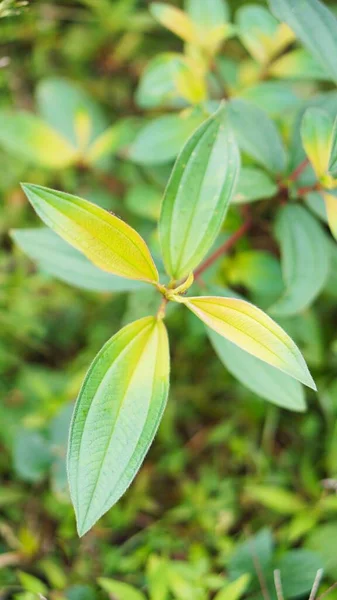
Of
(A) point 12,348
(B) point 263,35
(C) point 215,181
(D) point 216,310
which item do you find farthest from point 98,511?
(B) point 263,35

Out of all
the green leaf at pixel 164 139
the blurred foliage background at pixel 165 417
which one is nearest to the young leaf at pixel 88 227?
the blurred foliage background at pixel 165 417

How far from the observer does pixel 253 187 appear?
96cm

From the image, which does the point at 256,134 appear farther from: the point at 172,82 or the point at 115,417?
the point at 115,417

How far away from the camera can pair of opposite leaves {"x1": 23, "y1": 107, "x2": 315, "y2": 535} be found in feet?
2.19

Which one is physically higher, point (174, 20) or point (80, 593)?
point (174, 20)

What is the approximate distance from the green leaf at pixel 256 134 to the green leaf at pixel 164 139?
15 cm

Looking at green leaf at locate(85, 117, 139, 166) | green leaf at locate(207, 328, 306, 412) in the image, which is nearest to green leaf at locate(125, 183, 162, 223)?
green leaf at locate(85, 117, 139, 166)

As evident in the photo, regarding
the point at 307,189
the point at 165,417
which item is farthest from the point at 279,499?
the point at 307,189

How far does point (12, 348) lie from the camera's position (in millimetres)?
1454

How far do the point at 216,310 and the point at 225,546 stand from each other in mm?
724

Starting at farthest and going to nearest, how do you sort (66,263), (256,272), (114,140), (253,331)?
(114,140) → (256,272) → (66,263) → (253,331)

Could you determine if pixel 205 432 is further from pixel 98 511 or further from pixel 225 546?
pixel 98 511

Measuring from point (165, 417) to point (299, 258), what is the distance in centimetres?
58

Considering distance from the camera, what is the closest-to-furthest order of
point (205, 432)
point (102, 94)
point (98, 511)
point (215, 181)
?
point (98, 511), point (215, 181), point (205, 432), point (102, 94)
